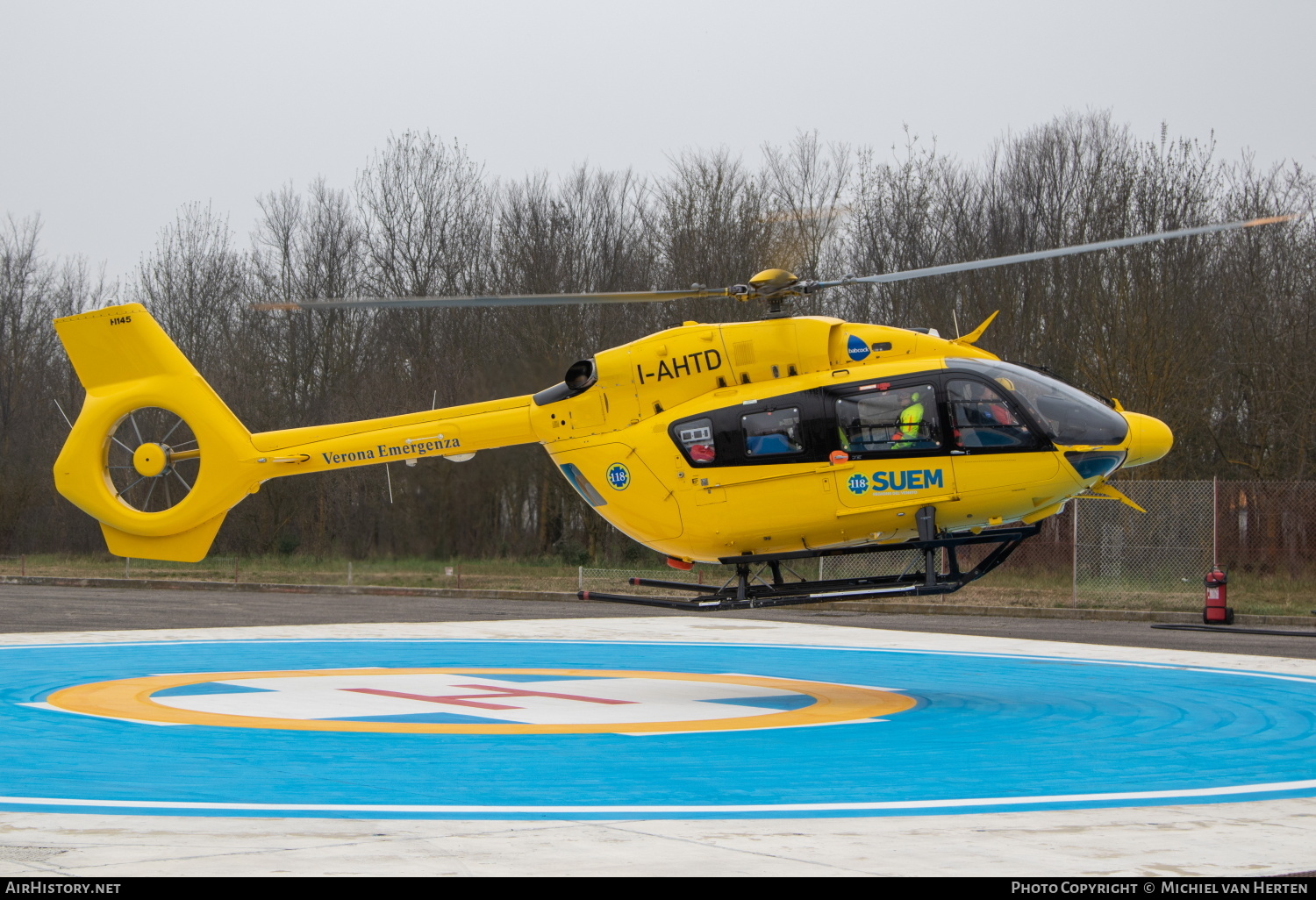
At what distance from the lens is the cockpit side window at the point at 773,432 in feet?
45.4

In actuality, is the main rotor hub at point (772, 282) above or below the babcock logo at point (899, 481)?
above

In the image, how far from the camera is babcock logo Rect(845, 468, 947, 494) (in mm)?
13586

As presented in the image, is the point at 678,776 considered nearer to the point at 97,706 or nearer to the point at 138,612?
the point at 97,706

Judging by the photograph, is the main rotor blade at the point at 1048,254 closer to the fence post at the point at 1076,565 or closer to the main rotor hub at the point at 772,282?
the main rotor hub at the point at 772,282

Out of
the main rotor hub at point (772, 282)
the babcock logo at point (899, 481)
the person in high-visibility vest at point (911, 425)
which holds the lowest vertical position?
the babcock logo at point (899, 481)

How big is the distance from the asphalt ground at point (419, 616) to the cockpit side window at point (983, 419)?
9.73 meters

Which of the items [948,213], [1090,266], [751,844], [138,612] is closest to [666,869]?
[751,844]

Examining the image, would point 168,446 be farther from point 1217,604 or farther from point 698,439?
point 1217,604

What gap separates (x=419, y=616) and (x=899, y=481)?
52.2ft

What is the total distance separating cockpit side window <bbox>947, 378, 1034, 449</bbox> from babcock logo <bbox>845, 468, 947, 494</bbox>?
1.39 ft

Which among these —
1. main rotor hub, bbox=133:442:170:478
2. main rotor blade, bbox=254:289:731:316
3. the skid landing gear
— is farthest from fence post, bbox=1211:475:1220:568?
main rotor hub, bbox=133:442:170:478

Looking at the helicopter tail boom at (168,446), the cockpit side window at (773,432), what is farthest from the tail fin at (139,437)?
the cockpit side window at (773,432)

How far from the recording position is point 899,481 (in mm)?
13656

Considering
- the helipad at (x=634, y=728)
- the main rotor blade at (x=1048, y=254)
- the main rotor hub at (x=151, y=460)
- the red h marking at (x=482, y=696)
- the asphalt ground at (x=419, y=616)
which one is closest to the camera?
the helipad at (x=634, y=728)
